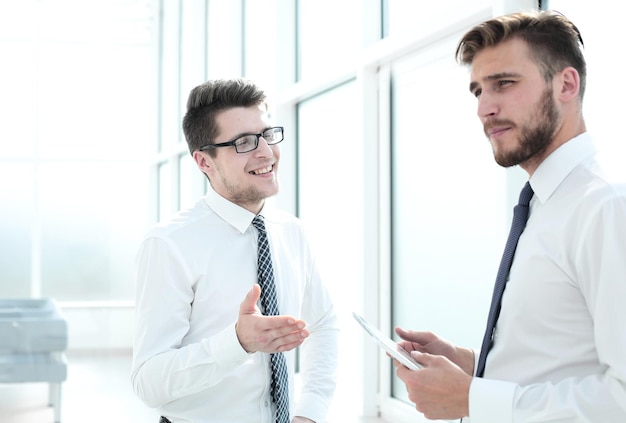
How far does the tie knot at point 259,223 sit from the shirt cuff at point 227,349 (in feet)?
1.36

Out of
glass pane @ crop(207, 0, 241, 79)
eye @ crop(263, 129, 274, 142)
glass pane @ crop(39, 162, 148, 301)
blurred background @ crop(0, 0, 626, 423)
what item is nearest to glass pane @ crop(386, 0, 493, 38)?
blurred background @ crop(0, 0, 626, 423)

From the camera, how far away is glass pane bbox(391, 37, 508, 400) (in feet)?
10.0

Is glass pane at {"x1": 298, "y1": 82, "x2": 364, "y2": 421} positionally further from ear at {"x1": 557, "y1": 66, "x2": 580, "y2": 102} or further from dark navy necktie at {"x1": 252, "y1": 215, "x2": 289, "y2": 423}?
ear at {"x1": 557, "y1": 66, "x2": 580, "y2": 102}

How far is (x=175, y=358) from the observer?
5.68ft

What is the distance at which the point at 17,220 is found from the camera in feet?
13.7

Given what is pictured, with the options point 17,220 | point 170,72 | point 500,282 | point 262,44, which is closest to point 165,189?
point 170,72

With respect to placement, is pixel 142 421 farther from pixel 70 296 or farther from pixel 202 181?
pixel 202 181

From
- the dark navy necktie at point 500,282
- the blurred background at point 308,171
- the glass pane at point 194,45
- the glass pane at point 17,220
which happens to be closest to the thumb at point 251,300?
the dark navy necktie at point 500,282

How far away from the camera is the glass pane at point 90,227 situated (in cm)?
432

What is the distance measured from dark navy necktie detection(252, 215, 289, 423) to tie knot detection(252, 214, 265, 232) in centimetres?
2

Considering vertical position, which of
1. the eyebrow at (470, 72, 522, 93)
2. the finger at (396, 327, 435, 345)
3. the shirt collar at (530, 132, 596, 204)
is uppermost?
the eyebrow at (470, 72, 522, 93)

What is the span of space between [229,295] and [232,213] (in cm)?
25

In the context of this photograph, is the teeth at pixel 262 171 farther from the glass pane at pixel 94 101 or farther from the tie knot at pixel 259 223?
the glass pane at pixel 94 101

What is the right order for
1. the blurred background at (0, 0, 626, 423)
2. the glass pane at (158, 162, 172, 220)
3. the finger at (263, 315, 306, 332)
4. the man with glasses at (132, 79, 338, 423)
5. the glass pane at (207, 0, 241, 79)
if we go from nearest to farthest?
the finger at (263, 315, 306, 332) → the man with glasses at (132, 79, 338, 423) → the blurred background at (0, 0, 626, 423) → the glass pane at (158, 162, 172, 220) → the glass pane at (207, 0, 241, 79)
